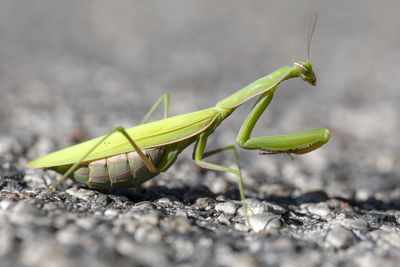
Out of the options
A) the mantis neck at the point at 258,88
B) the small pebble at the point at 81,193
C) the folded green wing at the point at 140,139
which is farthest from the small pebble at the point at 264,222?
the small pebble at the point at 81,193

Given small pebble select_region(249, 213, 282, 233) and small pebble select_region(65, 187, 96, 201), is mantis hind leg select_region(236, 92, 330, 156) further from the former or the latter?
small pebble select_region(65, 187, 96, 201)

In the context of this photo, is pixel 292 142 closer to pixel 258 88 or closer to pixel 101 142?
pixel 258 88

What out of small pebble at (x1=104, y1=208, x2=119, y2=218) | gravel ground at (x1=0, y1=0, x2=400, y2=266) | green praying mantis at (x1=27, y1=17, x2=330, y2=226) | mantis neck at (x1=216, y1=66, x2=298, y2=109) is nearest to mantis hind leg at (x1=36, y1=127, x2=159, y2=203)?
green praying mantis at (x1=27, y1=17, x2=330, y2=226)

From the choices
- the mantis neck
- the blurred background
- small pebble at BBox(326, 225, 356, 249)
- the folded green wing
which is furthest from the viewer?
the blurred background

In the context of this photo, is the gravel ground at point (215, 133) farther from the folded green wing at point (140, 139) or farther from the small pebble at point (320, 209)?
the folded green wing at point (140, 139)

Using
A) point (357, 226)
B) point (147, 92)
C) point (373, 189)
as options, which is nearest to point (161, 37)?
point (147, 92)

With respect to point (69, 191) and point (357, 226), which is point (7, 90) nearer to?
point (69, 191)

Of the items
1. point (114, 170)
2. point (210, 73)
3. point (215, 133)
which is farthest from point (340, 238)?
point (210, 73)
